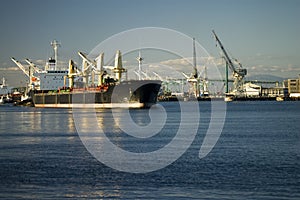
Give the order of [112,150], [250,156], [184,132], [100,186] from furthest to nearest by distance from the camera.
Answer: [184,132], [112,150], [250,156], [100,186]

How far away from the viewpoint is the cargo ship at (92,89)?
8375 centimetres

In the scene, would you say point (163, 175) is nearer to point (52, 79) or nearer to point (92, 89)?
point (92, 89)

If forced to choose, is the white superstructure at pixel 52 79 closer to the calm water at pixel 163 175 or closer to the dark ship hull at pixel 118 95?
the dark ship hull at pixel 118 95

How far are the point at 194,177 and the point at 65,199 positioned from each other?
17.3 ft

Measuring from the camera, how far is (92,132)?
135 ft

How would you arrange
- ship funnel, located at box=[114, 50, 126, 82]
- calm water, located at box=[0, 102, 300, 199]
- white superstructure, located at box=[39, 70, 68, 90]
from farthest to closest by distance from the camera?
white superstructure, located at box=[39, 70, 68, 90]
ship funnel, located at box=[114, 50, 126, 82]
calm water, located at box=[0, 102, 300, 199]

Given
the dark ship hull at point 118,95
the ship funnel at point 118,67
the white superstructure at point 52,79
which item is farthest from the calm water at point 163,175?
the white superstructure at point 52,79

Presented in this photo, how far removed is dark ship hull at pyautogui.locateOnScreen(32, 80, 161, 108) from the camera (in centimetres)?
8294

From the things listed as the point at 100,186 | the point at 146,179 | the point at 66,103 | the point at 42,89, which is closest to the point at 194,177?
the point at 146,179

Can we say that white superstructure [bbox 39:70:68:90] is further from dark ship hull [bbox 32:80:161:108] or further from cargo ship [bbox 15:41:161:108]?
dark ship hull [bbox 32:80:161:108]

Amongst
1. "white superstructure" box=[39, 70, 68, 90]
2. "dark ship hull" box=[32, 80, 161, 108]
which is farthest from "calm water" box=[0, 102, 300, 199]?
"white superstructure" box=[39, 70, 68, 90]

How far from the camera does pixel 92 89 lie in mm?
91375

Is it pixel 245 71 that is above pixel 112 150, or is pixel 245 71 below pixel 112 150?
above

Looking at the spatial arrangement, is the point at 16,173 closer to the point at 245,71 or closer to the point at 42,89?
the point at 42,89
